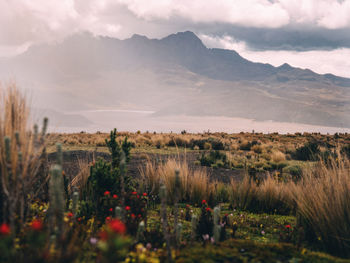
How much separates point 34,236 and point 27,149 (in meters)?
1.49

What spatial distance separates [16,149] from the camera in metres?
3.50

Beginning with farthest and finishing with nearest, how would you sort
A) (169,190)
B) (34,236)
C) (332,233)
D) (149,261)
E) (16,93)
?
(169,190)
(332,233)
(16,93)
(149,261)
(34,236)

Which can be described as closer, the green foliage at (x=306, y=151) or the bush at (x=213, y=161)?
the bush at (x=213, y=161)

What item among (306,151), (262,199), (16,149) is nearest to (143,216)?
(16,149)

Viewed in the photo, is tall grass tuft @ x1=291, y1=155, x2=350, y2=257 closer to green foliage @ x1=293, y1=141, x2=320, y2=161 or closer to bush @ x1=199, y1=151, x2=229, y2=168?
bush @ x1=199, y1=151, x2=229, y2=168

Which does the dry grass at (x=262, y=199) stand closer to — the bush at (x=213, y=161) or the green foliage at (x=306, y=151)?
the bush at (x=213, y=161)

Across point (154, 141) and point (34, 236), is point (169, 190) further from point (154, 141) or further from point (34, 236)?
point (154, 141)

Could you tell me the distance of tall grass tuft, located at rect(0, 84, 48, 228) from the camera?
337 centimetres

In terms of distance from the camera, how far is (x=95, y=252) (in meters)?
3.76

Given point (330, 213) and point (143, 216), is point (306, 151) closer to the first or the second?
point (330, 213)

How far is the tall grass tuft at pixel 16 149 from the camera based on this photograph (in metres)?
3.37

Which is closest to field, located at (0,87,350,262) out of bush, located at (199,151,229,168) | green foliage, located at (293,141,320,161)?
bush, located at (199,151,229,168)

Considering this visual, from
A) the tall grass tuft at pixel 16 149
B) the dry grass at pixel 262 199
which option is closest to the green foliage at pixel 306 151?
the dry grass at pixel 262 199

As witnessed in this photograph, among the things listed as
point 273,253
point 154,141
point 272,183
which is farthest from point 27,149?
point 154,141
